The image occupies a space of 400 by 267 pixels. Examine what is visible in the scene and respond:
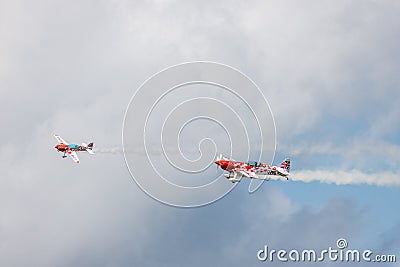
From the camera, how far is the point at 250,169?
6644 inches

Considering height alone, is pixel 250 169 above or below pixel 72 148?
below

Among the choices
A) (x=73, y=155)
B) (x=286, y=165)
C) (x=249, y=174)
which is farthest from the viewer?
(x=73, y=155)

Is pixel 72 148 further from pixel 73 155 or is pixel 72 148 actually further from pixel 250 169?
pixel 250 169

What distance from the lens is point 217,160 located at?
6634 inches

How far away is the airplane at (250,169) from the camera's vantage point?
16575 cm

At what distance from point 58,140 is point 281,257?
83.5 meters

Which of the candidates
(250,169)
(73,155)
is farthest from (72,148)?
(250,169)

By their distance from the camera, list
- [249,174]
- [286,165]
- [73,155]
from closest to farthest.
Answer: [249,174] → [286,165] → [73,155]

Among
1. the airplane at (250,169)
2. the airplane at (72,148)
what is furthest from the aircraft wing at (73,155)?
the airplane at (250,169)

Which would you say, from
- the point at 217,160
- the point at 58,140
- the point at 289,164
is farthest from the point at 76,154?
the point at 289,164

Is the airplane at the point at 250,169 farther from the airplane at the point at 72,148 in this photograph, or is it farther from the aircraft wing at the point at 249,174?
the airplane at the point at 72,148

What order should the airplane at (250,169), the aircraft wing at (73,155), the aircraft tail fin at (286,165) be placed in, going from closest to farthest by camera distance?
1. the airplane at (250,169)
2. the aircraft tail fin at (286,165)
3. the aircraft wing at (73,155)

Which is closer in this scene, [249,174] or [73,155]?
[249,174]

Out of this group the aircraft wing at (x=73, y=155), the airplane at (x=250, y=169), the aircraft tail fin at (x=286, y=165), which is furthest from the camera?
the aircraft wing at (x=73, y=155)
